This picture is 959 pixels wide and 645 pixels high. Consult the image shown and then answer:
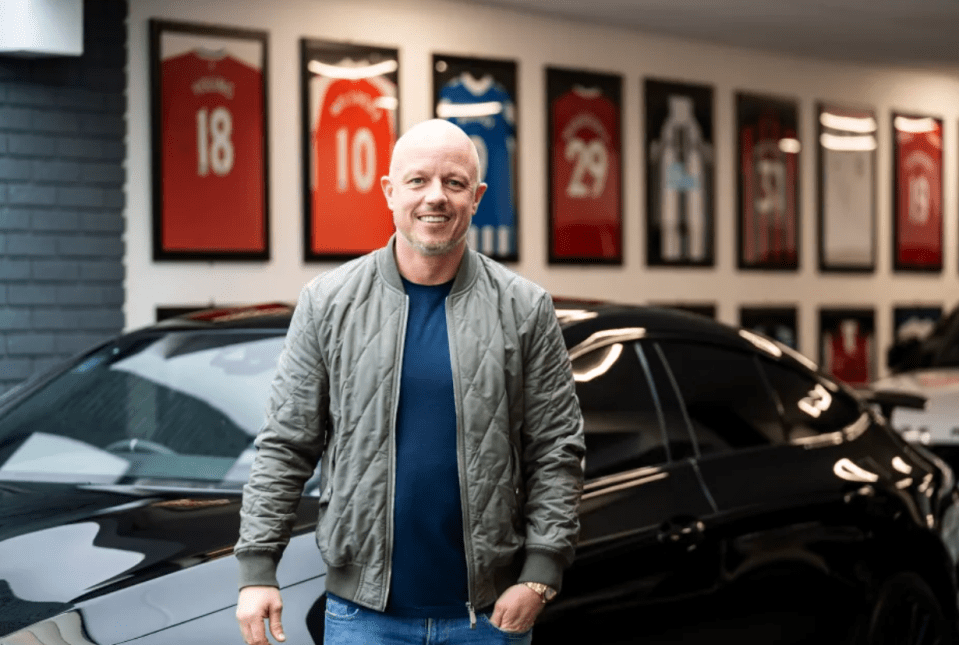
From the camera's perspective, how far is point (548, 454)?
2.50 m

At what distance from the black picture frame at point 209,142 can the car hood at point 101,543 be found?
202 inches

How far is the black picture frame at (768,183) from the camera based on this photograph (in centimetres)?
1166

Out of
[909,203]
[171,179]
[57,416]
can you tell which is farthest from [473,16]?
[57,416]

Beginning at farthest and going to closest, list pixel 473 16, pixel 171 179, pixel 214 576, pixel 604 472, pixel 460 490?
pixel 473 16
pixel 171 179
pixel 604 472
pixel 214 576
pixel 460 490

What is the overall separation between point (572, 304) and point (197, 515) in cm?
120

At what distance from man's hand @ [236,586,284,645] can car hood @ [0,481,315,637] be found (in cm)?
25

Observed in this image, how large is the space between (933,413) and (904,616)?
3.18 meters

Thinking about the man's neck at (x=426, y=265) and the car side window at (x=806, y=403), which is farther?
the car side window at (x=806, y=403)

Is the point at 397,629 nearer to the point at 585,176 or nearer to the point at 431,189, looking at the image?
the point at 431,189

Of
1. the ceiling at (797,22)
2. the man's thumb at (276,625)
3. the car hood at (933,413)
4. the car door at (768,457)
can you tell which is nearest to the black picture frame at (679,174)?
the ceiling at (797,22)

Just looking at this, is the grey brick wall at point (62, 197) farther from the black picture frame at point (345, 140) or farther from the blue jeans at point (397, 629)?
the blue jeans at point (397, 629)

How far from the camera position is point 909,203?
13.3 meters

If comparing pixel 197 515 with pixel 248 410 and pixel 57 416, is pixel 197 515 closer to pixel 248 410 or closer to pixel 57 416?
pixel 248 410

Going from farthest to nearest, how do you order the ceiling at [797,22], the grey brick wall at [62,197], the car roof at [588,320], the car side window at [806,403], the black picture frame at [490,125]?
the ceiling at [797,22] < the black picture frame at [490,125] < the grey brick wall at [62,197] < the car side window at [806,403] < the car roof at [588,320]
